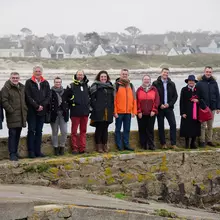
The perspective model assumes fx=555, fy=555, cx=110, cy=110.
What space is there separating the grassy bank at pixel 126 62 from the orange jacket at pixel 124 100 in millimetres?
69214

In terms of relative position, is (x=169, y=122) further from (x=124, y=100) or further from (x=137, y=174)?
(x=137, y=174)

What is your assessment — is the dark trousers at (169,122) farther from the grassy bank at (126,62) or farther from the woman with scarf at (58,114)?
the grassy bank at (126,62)

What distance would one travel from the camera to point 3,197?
6.56 meters

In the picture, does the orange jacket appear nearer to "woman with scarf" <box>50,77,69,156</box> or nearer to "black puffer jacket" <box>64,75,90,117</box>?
"black puffer jacket" <box>64,75,90,117</box>

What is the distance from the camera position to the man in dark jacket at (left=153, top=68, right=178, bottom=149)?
987cm

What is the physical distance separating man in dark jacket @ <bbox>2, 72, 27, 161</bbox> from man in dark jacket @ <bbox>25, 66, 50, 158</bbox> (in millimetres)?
219

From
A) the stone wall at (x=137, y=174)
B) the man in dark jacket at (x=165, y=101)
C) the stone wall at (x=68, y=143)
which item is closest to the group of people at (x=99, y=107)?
the man in dark jacket at (x=165, y=101)

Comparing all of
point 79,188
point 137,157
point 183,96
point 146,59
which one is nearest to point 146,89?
point 183,96

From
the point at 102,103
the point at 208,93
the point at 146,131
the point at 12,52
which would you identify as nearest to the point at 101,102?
the point at 102,103

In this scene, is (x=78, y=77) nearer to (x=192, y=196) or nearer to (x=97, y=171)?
(x=97, y=171)

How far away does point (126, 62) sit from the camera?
8869cm

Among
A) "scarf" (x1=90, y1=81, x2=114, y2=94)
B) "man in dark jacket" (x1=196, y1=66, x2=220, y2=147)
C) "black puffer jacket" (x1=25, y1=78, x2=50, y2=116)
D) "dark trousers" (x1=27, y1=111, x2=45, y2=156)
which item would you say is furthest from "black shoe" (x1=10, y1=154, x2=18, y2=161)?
"man in dark jacket" (x1=196, y1=66, x2=220, y2=147)

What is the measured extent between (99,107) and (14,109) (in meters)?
1.50

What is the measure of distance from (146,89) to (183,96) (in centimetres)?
81
